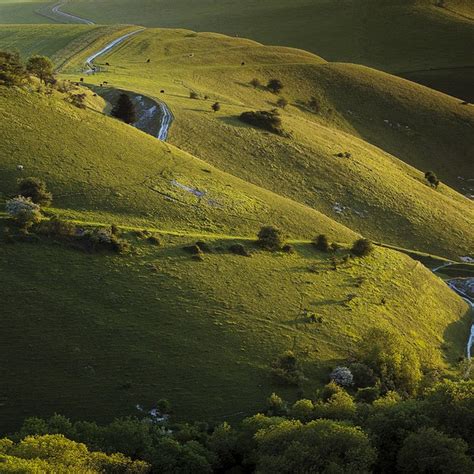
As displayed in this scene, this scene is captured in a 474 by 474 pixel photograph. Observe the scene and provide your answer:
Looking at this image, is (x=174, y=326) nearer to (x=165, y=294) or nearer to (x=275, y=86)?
(x=165, y=294)

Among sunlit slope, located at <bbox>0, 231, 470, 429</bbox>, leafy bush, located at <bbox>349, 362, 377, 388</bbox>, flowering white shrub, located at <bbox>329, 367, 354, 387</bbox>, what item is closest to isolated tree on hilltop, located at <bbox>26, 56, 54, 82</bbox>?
sunlit slope, located at <bbox>0, 231, 470, 429</bbox>

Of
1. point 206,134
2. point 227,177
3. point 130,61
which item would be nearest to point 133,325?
point 227,177

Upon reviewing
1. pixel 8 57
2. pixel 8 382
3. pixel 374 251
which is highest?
pixel 8 57

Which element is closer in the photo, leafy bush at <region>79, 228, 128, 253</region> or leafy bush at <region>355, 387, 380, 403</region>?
leafy bush at <region>355, 387, 380, 403</region>

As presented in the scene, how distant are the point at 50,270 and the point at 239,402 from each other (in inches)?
633

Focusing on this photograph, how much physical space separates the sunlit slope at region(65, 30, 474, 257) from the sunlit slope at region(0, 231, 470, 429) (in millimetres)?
24853

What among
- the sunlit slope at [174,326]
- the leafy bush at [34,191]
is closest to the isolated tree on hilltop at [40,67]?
the leafy bush at [34,191]

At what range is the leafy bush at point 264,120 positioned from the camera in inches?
3359

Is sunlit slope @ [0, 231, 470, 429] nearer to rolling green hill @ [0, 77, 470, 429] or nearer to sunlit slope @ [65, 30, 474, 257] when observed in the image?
rolling green hill @ [0, 77, 470, 429]

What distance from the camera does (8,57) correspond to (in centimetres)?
6247

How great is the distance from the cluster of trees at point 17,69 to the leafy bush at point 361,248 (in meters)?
39.6

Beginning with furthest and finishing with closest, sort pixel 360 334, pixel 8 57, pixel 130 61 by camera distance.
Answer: pixel 130 61 → pixel 8 57 → pixel 360 334

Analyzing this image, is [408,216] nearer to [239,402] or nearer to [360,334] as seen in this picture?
[360,334]

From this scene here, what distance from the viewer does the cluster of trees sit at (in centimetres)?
6012
